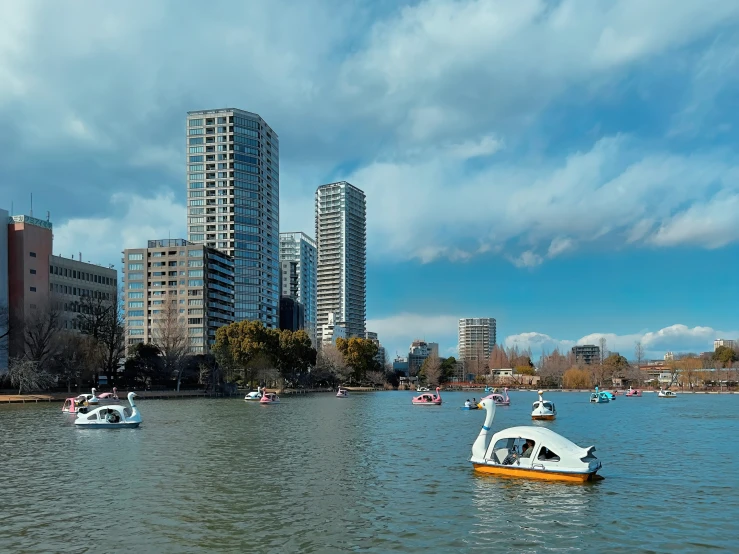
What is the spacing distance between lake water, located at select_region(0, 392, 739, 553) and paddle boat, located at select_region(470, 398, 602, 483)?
0.85 metres

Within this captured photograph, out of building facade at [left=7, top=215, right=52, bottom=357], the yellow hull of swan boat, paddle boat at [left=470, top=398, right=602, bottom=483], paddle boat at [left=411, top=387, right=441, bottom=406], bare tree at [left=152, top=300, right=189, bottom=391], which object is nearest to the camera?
the yellow hull of swan boat

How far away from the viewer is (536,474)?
1224 inches

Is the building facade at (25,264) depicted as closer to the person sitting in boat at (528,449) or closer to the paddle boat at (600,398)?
the paddle boat at (600,398)

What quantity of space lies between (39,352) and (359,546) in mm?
96876

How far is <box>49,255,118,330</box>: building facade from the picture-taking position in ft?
465

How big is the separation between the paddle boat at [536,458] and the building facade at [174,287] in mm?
152989

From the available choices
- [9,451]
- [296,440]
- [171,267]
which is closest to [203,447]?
[296,440]

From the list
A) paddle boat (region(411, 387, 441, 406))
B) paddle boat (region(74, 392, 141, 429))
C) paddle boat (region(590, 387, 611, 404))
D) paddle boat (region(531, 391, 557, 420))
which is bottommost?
paddle boat (region(590, 387, 611, 404))

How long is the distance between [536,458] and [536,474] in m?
0.74

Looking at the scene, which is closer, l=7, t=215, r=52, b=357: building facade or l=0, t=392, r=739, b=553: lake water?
l=0, t=392, r=739, b=553: lake water

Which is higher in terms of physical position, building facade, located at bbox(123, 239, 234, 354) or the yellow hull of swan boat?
building facade, located at bbox(123, 239, 234, 354)

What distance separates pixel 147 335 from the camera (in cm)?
18238

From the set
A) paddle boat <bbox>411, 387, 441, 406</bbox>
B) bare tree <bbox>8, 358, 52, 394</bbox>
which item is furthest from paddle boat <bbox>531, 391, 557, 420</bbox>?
bare tree <bbox>8, 358, 52, 394</bbox>

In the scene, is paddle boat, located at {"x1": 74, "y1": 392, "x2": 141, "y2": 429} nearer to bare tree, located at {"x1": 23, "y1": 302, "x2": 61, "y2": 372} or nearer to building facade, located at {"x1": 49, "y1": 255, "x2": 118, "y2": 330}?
bare tree, located at {"x1": 23, "y1": 302, "x2": 61, "y2": 372}
